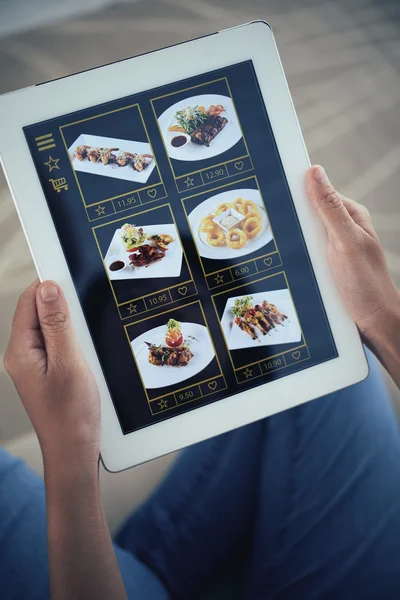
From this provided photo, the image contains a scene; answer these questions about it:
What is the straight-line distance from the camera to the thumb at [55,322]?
1.93 feet

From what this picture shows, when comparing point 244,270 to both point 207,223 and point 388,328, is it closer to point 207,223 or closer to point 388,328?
point 207,223

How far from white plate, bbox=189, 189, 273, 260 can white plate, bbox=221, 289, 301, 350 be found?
5 cm

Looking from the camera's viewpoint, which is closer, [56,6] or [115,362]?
[115,362]

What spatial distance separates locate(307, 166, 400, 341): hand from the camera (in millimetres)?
646

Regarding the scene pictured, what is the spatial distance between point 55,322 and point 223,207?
0.76 feet

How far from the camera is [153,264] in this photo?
621 mm

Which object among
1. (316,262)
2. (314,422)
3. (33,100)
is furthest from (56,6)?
(314,422)

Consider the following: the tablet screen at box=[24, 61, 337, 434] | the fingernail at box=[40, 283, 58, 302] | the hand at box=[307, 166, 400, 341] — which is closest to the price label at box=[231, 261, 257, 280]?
the tablet screen at box=[24, 61, 337, 434]

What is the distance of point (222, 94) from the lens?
2.05 feet

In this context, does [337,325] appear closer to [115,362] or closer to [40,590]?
[115,362]

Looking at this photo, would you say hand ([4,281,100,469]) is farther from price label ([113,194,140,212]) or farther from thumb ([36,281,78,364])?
price label ([113,194,140,212])

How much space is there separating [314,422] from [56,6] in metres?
0.71

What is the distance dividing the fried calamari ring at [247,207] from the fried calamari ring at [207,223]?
0.04m

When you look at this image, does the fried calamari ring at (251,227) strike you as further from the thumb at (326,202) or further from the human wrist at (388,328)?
the human wrist at (388,328)
